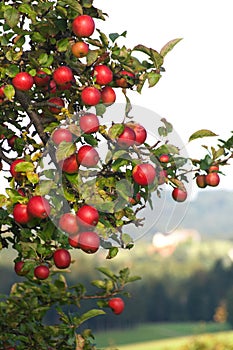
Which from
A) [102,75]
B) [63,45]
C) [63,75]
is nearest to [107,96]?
[102,75]

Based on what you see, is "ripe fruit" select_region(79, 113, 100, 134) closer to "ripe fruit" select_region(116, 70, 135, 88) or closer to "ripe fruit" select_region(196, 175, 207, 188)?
"ripe fruit" select_region(116, 70, 135, 88)

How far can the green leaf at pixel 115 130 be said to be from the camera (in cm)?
372

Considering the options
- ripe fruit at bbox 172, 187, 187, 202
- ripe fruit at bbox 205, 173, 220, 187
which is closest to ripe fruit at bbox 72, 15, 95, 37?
ripe fruit at bbox 172, 187, 187, 202

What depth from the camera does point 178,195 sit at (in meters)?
4.16

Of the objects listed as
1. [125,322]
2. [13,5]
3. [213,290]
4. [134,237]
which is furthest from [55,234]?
[125,322]

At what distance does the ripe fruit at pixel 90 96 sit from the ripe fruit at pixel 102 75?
0.09 meters

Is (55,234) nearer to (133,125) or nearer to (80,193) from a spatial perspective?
(80,193)

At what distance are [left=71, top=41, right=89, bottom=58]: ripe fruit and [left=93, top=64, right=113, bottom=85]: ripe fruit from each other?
12 cm

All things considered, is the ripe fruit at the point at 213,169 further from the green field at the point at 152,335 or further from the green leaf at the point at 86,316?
the green field at the point at 152,335

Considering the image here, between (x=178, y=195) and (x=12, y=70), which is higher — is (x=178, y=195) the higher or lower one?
the lower one

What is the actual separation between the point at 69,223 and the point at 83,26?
42.7 inches

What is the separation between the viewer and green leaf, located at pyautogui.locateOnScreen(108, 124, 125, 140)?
12.2 feet

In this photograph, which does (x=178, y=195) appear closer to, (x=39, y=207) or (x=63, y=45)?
(x=39, y=207)

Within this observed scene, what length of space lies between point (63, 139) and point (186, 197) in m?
0.92
